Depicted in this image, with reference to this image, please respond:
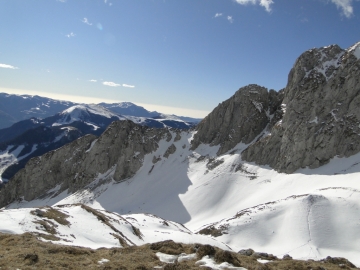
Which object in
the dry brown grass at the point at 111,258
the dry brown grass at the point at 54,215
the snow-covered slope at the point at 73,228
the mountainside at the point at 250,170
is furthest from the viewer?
the mountainside at the point at 250,170

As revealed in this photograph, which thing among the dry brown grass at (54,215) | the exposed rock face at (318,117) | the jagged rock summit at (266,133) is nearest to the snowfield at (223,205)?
the dry brown grass at (54,215)

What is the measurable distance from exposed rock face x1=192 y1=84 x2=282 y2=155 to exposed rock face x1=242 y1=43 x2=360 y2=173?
11.5m

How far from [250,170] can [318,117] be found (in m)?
25.8

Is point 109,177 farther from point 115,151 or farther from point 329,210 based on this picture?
point 329,210

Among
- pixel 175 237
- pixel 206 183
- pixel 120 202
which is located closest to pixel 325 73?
pixel 206 183

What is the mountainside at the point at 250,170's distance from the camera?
42.4 m

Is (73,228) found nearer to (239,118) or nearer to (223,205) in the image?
(223,205)

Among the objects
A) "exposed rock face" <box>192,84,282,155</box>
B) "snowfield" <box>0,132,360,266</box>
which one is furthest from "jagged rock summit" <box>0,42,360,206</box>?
"snowfield" <box>0,132,360,266</box>

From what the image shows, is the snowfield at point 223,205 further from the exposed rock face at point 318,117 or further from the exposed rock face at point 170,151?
the exposed rock face at point 318,117

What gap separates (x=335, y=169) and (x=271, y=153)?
61.9 feet

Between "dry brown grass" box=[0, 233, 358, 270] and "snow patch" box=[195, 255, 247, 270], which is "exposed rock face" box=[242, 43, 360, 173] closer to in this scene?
"dry brown grass" box=[0, 233, 358, 270]

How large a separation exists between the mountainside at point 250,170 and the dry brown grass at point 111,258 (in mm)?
19365

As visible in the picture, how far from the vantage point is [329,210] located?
42.0 m

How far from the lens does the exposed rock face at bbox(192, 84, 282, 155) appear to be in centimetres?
9288
